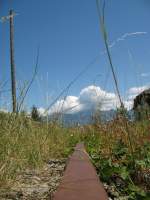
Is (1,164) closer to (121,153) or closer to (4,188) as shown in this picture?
(4,188)

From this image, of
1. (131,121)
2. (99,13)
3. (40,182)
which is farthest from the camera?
(131,121)

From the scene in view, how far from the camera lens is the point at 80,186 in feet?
6.90

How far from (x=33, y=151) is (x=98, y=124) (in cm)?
244

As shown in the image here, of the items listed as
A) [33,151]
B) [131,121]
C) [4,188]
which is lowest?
[4,188]

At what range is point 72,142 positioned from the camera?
23.7 ft

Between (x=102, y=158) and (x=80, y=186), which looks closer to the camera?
(x=80, y=186)

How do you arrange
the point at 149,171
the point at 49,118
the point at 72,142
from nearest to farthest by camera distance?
the point at 149,171 < the point at 49,118 < the point at 72,142

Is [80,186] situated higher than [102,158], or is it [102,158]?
[102,158]

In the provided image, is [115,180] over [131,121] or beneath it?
beneath

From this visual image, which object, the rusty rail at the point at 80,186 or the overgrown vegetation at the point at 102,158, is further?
the overgrown vegetation at the point at 102,158

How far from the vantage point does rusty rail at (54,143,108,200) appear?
72.9 inches

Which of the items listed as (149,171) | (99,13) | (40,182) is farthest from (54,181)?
(99,13)

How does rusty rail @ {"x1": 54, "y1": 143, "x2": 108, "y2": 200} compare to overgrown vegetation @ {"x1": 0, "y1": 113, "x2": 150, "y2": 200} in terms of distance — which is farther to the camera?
overgrown vegetation @ {"x1": 0, "y1": 113, "x2": 150, "y2": 200}

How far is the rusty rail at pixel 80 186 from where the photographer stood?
1852mm
